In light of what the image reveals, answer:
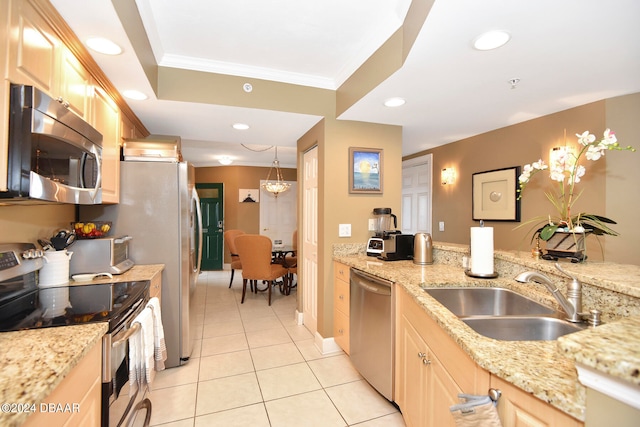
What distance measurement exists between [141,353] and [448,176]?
3541 mm

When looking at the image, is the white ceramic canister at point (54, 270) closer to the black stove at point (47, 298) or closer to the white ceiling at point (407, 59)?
the black stove at point (47, 298)

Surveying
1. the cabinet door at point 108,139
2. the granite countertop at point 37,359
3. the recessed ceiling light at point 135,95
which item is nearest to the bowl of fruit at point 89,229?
the cabinet door at point 108,139

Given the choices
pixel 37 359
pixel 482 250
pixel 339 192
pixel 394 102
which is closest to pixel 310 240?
pixel 339 192

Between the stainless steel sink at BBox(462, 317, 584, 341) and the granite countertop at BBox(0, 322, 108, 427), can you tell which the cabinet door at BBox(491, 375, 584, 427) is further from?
the granite countertop at BBox(0, 322, 108, 427)

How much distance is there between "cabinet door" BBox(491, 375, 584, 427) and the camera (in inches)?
26.4

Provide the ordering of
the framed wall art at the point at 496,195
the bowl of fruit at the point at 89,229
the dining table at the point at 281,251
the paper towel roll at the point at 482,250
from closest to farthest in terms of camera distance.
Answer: the paper towel roll at the point at 482,250 → the bowl of fruit at the point at 89,229 → the framed wall art at the point at 496,195 → the dining table at the point at 281,251

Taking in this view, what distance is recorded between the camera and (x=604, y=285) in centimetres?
115

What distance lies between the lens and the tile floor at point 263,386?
1.81 metres

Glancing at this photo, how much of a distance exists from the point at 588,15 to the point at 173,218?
9.31 feet

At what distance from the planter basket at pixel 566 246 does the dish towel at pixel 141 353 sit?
2.23m

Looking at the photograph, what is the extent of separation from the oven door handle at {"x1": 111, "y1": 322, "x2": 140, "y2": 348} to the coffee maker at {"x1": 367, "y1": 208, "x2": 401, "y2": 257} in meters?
1.83

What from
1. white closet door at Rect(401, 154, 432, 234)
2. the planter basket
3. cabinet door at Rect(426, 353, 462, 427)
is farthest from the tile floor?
white closet door at Rect(401, 154, 432, 234)

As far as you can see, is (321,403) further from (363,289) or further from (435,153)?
(435,153)

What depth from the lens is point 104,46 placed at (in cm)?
154
